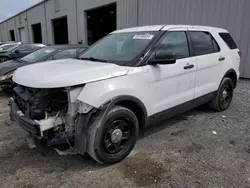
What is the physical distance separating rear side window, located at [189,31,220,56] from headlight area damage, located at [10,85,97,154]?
7.93 ft

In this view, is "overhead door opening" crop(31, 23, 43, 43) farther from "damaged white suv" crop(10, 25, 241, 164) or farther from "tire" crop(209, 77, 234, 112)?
"tire" crop(209, 77, 234, 112)

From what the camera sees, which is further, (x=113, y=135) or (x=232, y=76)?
(x=232, y=76)

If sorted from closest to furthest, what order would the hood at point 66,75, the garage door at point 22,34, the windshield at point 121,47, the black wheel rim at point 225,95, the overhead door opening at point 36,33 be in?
the hood at point 66,75 < the windshield at point 121,47 < the black wheel rim at point 225,95 < the overhead door opening at point 36,33 < the garage door at point 22,34

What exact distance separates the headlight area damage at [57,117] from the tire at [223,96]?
3.19 metres

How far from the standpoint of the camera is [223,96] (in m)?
4.72

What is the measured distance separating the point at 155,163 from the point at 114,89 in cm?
119

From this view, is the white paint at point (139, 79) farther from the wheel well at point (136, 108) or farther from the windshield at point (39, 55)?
the windshield at point (39, 55)

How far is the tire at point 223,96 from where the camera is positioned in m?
4.52

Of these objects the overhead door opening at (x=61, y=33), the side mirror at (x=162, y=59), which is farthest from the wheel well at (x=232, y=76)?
the overhead door opening at (x=61, y=33)

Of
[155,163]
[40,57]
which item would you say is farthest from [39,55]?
[155,163]

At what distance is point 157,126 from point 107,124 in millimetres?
1712

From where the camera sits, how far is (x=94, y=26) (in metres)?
22.4

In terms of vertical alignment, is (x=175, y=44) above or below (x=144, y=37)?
below

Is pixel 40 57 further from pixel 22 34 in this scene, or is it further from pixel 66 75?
pixel 22 34
